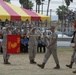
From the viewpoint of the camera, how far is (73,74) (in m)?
12.8

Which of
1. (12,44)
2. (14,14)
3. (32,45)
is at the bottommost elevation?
(32,45)

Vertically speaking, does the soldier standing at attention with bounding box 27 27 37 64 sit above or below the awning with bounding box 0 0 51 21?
below

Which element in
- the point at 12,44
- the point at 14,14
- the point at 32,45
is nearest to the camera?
the point at 12,44

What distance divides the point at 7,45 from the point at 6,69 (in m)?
2.10

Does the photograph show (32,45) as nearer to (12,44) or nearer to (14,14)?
(12,44)

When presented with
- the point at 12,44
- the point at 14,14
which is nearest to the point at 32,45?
the point at 12,44

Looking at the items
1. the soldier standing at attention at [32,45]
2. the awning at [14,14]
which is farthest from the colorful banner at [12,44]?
the awning at [14,14]

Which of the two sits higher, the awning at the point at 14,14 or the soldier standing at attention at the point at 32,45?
the awning at the point at 14,14

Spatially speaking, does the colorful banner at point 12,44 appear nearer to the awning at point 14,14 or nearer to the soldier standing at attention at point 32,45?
the soldier standing at attention at point 32,45

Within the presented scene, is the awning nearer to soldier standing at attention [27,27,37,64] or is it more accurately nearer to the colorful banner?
soldier standing at attention [27,27,37,64]

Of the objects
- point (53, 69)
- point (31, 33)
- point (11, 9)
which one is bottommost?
point (53, 69)

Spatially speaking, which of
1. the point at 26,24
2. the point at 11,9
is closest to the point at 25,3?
the point at 26,24

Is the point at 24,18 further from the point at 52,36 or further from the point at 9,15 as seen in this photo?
Result: the point at 52,36

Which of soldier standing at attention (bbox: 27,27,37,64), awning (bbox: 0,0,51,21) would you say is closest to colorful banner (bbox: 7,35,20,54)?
soldier standing at attention (bbox: 27,27,37,64)
